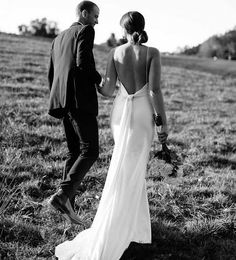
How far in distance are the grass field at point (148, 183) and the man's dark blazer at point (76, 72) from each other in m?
1.27

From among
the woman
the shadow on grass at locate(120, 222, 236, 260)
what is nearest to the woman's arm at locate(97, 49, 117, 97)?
the woman

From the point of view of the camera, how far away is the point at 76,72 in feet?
15.7

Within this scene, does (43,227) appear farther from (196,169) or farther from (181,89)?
(181,89)

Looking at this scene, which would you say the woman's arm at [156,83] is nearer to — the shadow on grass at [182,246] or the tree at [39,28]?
the shadow on grass at [182,246]

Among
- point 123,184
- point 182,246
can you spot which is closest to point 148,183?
point 182,246

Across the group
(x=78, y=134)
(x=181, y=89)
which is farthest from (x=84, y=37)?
(x=181, y=89)

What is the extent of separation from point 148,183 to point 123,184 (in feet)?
7.58

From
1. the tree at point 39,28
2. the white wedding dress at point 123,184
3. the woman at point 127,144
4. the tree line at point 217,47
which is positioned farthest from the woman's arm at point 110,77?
the tree line at point 217,47

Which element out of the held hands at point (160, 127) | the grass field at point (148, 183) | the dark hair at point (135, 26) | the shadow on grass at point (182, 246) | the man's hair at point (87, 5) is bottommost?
the shadow on grass at point (182, 246)

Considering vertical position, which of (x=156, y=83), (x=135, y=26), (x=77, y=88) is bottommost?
(x=77, y=88)

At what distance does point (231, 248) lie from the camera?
16.6 feet

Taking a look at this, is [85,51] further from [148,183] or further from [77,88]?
[148,183]

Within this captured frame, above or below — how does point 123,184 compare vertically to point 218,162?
above

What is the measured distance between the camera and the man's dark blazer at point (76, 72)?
4633mm
